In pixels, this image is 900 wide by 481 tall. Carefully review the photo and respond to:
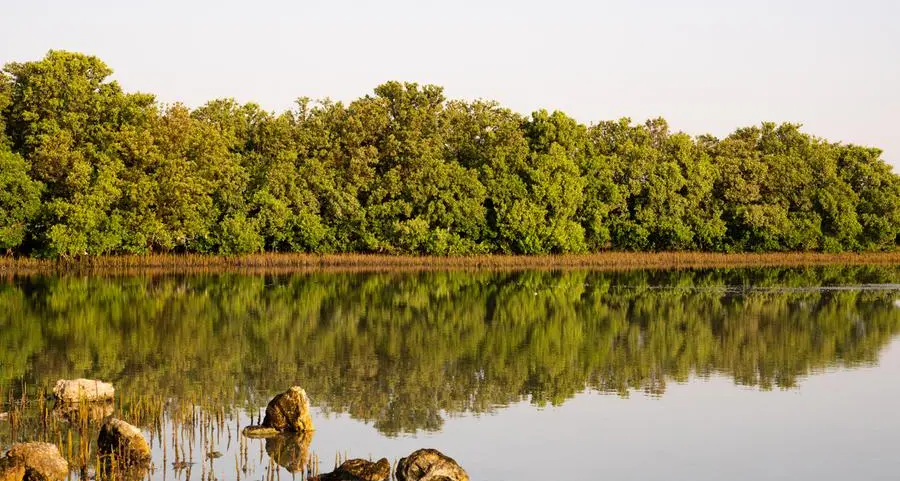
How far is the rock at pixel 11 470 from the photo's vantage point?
13938 mm

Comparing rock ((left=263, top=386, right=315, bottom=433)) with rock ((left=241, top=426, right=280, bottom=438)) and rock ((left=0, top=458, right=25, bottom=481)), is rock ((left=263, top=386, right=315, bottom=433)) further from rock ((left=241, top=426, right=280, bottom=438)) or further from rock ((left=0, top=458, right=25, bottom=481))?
rock ((left=0, top=458, right=25, bottom=481))

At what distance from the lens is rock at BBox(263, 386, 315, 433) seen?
1819cm

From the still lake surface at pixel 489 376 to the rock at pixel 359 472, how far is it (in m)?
0.53

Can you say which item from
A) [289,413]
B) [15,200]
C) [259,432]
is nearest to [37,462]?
[259,432]

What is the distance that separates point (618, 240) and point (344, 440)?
218 ft

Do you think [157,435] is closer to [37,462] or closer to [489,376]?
[37,462]

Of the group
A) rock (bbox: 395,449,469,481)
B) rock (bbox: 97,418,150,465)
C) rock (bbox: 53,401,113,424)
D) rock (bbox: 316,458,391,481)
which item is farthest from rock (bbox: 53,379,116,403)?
rock (bbox: 395,449,469,481)

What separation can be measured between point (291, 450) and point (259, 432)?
1074 millimetres

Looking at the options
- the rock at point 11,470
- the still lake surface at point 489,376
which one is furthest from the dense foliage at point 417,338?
the rock at point 11,470

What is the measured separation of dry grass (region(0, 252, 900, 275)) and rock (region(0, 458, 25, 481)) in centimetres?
5039

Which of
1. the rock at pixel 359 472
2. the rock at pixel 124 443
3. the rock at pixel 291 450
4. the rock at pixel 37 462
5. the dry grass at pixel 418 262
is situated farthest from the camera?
the dry grass at pixel 418 262

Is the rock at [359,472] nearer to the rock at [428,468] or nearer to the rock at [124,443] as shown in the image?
the rock at [428,468]

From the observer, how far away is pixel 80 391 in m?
19.9

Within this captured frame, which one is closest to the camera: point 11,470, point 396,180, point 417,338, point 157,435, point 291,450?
point 11,470
